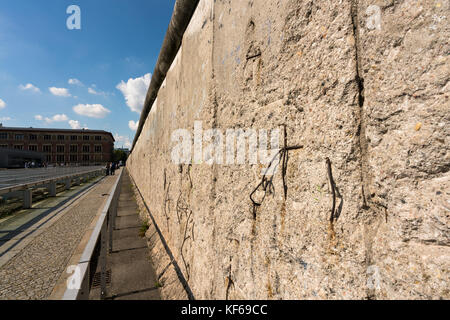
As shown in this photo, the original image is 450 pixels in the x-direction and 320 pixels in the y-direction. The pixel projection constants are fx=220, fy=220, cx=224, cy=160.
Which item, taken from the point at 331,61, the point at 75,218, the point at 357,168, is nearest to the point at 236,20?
A: the point at 331,61

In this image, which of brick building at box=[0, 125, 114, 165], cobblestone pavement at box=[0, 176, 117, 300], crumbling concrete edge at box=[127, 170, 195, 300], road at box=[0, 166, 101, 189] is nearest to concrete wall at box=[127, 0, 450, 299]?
crumbling concrete edge at box=[127, 170, 195, 300]

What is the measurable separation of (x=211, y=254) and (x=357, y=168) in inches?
56.5

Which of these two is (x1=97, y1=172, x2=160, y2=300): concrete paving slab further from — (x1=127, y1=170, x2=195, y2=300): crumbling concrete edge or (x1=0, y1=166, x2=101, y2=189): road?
(x1=0, y1=166, x2=101, y2=189): road

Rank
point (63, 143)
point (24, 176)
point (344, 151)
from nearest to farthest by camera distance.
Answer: point (344, 151), point (24, 176), point (63, 143)

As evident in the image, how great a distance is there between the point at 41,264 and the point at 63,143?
258ft

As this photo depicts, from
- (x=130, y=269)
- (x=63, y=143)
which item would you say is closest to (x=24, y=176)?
(x=130, y=269)

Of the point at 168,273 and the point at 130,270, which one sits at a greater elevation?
the point at 168,273

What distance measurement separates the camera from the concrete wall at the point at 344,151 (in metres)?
0.63

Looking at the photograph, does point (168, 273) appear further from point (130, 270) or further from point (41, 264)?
point (41, 264)

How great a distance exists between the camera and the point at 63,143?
66.4 metres

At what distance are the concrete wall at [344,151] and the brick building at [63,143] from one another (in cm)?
7573

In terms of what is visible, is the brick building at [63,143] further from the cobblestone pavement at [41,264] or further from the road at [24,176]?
the cobblestone pavement at [41,264]

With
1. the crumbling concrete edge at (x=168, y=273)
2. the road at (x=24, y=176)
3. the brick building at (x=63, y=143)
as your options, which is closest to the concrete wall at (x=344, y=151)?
the crumbling concrete edge at (x=168, y=273)
